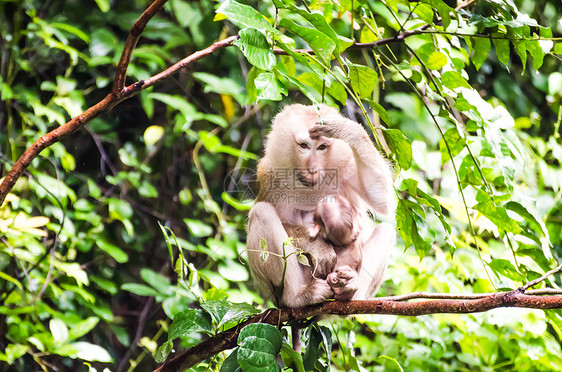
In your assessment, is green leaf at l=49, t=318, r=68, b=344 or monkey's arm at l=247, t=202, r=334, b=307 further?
green leaf at l=49, t=318, r=68, b=344

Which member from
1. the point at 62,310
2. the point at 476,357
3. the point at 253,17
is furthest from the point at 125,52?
the point at 476,357

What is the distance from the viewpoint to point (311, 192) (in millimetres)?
2629

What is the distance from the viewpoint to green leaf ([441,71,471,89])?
189 centimetres

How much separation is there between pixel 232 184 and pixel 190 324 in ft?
7.07

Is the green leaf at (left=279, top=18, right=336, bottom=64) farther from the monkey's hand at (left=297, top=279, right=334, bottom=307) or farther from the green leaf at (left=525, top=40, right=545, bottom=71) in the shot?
the monkey's hand at (left=297, top=279, right=334, bottom=307)

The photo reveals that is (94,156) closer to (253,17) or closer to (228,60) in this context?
(228,60)

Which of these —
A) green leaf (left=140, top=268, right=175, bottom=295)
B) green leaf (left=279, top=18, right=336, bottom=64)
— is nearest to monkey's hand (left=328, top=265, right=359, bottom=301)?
green leaf (left=279, top=18, right=336, bottom=64)

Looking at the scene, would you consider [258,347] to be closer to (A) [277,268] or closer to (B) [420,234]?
(B) [420,234]

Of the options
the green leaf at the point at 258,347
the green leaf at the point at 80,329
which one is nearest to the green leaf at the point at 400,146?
the green leaf at the point at 258,347

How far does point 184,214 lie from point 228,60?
1270mm

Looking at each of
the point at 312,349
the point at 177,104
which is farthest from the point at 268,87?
the point at 177,104

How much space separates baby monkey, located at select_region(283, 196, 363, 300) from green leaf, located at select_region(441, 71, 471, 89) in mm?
788

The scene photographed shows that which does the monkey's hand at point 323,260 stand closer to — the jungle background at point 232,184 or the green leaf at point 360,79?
the jungle background at point 232,184

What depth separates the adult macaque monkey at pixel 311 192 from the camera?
7.52 feet
